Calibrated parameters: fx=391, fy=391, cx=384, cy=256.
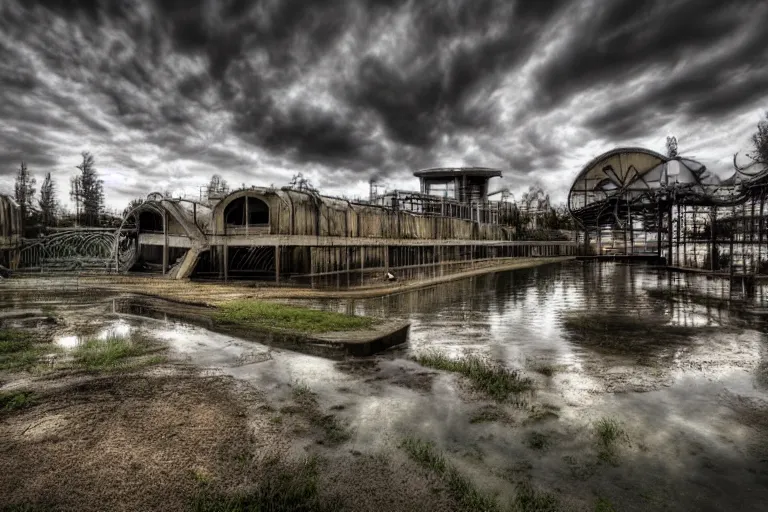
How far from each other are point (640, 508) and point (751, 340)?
893 cm

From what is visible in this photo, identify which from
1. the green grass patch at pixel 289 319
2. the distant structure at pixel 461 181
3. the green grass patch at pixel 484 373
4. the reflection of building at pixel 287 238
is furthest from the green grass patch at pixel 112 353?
the distant structure at pixel 461 181

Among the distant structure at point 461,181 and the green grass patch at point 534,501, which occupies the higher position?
the distant structure at point 461,181

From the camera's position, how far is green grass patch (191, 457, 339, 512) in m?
3.45

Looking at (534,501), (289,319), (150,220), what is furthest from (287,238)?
(534,501)

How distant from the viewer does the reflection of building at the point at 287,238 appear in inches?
985

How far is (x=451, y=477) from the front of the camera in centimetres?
402

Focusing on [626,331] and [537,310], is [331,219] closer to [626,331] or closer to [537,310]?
[537,310]

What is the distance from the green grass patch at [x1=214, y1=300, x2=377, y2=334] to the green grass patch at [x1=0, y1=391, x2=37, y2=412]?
4.88 meters

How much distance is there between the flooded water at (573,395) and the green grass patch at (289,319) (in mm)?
1068

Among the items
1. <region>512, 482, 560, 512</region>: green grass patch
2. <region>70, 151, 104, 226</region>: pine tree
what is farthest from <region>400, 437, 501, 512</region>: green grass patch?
<region>70, 151, 104, 226</region>: pine tree

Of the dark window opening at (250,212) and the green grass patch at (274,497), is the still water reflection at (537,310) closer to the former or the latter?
the green grass patch at (274,497)

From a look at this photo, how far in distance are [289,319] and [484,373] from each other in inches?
233

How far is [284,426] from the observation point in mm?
4996

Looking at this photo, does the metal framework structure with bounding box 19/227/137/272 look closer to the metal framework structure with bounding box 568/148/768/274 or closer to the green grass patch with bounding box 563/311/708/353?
the green grass patch with bounding box 563/311/708/353
